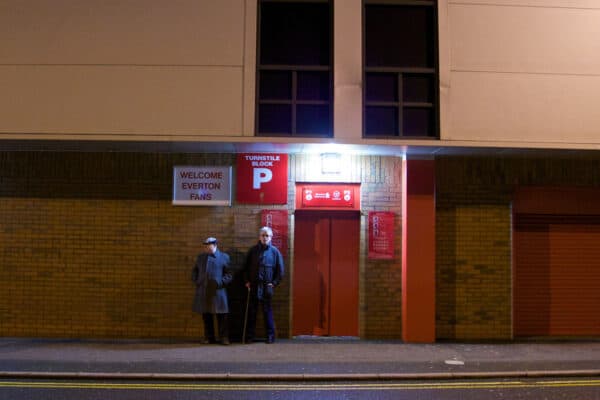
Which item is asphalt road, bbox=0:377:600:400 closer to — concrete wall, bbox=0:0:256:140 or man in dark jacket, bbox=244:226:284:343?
man in dark jacket, bbox=244:226:284:343

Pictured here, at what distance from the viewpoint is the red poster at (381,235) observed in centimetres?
1083

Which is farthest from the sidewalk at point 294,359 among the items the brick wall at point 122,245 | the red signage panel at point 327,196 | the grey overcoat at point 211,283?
the red signage panel at point 327,196

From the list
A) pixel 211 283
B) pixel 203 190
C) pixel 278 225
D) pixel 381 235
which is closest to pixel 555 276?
pixel 381 235

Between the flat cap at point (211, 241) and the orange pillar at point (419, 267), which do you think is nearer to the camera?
the flat cap at point (211, 241)

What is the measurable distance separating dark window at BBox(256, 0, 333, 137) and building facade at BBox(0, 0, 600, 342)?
4 cm

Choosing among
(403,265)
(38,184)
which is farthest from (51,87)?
(403,265)

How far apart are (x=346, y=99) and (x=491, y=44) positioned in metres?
2.81

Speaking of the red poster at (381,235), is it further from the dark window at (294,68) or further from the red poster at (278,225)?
the dark window at (294,68)

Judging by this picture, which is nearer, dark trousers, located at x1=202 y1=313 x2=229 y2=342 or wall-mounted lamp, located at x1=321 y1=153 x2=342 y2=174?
dark trousers, located at x1=202 y1=313 x2=229 y2=342

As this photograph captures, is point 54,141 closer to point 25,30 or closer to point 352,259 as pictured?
point 25,30

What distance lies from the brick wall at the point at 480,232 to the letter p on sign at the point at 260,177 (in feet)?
10.6

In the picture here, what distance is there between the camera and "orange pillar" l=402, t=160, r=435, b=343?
34.4ft

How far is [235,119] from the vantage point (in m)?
10.1

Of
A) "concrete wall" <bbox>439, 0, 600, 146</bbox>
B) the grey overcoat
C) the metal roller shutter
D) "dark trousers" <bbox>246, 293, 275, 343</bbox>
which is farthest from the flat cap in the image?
the metal roller shutter
